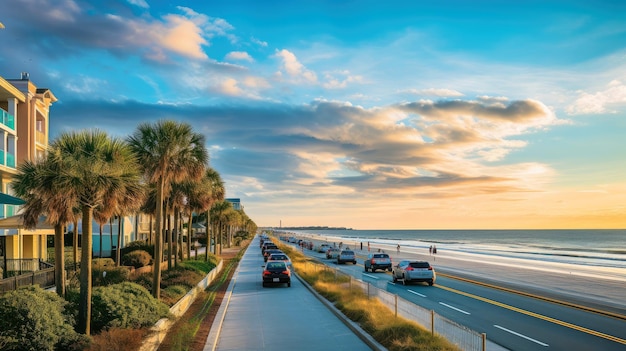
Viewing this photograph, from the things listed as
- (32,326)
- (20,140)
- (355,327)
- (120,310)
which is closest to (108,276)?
(120,310)

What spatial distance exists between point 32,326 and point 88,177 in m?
4.21

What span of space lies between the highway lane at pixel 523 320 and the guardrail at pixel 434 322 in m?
2.12

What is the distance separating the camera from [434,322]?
45.2ft

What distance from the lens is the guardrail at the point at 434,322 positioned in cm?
1058

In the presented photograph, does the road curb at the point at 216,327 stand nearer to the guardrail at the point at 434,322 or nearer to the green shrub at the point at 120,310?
the green shrub at the point at 120,310

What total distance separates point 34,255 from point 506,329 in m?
34.3

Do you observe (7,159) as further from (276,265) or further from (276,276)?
(276,276)

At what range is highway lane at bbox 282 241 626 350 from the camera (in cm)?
1366

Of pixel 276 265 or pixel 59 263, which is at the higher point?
pixel 59 263

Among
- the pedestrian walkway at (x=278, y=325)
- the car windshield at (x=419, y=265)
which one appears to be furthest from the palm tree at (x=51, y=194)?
the car windshield at (x=419, y=265)

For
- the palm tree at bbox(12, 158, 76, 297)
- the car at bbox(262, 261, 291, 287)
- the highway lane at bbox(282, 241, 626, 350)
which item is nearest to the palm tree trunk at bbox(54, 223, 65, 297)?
the palm tree at bbox(12, 158, 76, 297)

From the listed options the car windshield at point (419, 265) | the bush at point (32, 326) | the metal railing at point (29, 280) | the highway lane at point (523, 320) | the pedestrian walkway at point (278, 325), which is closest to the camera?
the bush at point (32, 326)

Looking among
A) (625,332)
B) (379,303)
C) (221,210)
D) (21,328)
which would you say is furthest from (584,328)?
(221,210)

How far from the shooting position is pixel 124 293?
14.7 m
